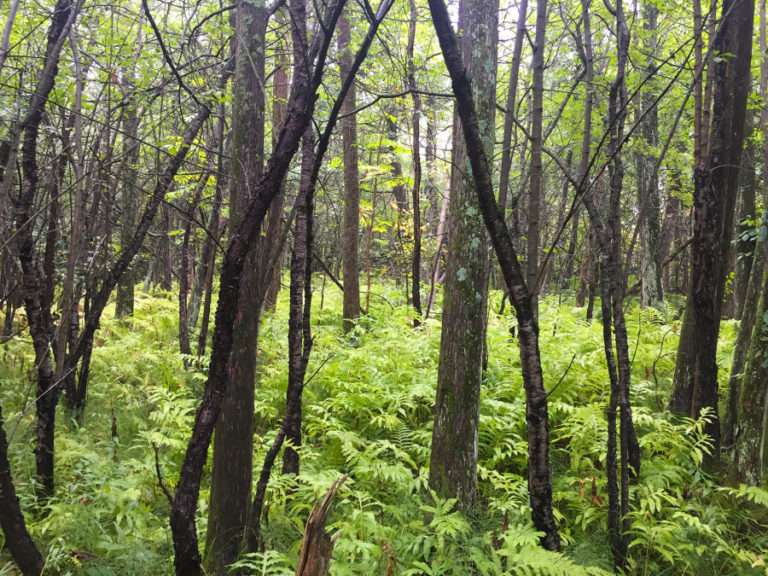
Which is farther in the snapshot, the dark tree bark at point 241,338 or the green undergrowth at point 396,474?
the green undergrowth at point 396,474

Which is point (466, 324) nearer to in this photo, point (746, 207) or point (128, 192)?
point (128, 192)

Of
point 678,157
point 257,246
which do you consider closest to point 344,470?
point 257,246

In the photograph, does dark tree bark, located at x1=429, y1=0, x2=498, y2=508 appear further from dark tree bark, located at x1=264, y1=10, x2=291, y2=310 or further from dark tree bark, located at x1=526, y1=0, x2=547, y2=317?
dark tree bark, located at x1=264, y1=10, x2=291, y2=310

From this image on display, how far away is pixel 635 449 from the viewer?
383 cm

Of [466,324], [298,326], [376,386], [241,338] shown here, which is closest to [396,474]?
[466,324]

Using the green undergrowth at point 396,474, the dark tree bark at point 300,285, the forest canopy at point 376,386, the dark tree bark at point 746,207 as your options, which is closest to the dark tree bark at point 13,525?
the forest canopy at point 376,386

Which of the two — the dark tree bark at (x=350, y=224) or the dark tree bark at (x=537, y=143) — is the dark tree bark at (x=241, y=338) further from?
the dark tree bark at (x=350, y=224)

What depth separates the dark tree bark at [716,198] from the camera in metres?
4.72

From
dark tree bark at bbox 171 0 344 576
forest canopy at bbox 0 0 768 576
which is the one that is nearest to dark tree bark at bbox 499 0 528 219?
forest canopy at bbox 0 0 768 576

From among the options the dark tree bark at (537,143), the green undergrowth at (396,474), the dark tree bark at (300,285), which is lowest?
the green undergrowth at (396,474)

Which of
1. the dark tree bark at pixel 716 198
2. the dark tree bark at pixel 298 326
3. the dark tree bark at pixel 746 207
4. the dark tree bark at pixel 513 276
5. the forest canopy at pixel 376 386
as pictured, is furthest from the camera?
the dark tree bark at pixel 746 207

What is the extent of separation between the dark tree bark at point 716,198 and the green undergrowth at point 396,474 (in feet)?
2.23

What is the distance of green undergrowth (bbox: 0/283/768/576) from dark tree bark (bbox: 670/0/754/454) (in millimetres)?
678

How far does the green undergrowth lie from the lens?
3085 millimetres
